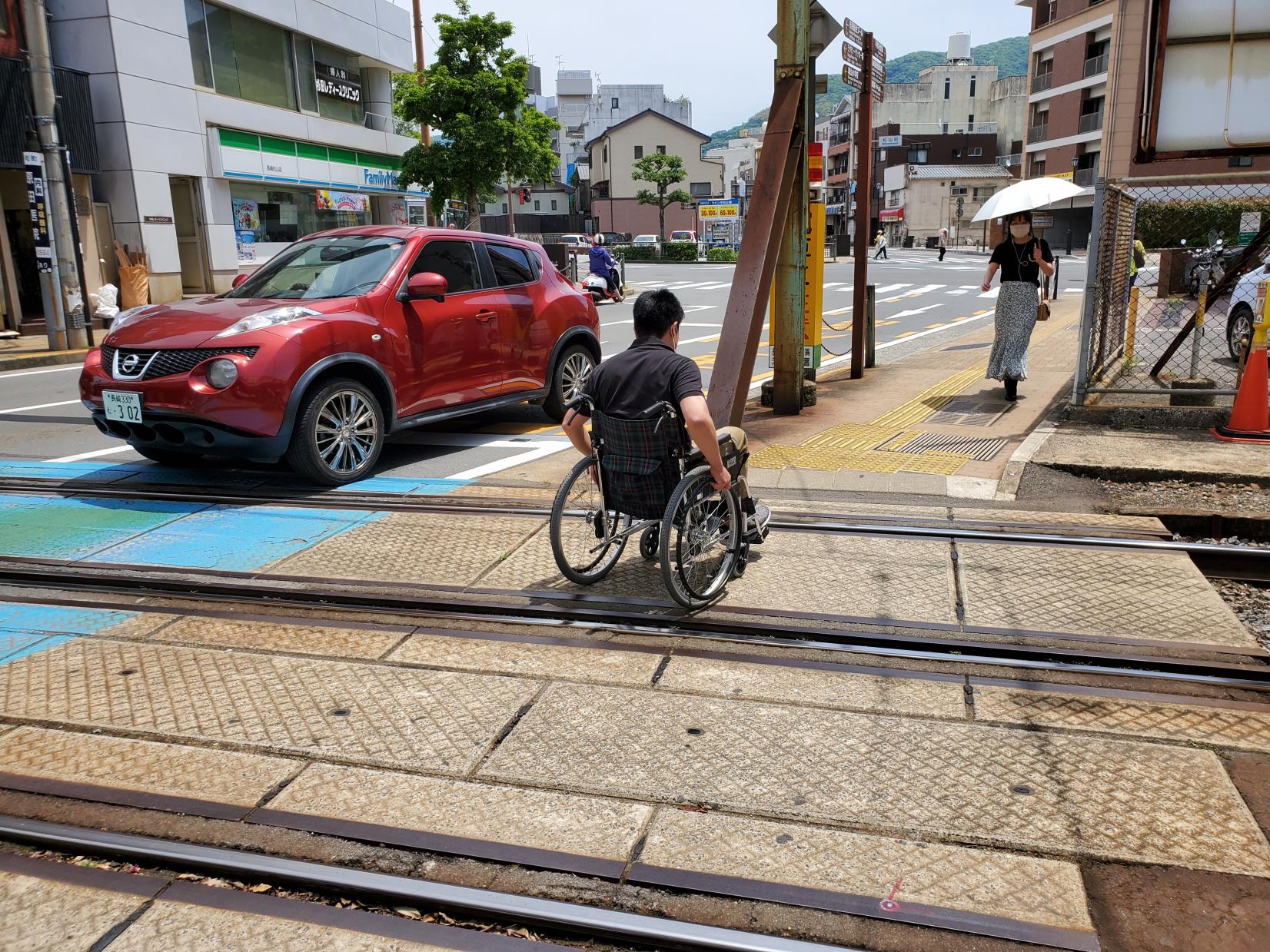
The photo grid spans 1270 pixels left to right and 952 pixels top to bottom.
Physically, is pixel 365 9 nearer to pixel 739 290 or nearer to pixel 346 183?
pixel 346 183

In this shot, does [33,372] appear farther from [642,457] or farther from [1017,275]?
[1017,275]

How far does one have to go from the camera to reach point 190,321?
645 centimetres

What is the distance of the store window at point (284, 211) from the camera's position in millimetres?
25141

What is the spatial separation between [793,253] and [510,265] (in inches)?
100

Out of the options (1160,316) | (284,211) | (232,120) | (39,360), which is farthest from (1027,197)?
(284,211)

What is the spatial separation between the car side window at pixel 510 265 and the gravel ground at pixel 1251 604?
5.77 m

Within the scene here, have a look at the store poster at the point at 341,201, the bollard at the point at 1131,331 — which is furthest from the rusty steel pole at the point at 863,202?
the store poster at the point at 341,201

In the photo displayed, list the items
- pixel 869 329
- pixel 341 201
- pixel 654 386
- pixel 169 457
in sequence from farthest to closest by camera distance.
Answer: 1. pixel 341 201
2. pixel 869 329
3. pixel 169 457
4. pixel 654 386

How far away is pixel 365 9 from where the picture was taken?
1185 inches

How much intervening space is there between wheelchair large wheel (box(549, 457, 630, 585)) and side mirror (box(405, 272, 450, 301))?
112 inches

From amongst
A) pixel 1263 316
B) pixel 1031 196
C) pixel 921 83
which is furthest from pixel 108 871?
pixel 921 83

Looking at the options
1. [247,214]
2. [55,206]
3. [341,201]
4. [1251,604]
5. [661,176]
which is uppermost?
[661,176]

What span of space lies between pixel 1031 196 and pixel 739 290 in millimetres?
3856

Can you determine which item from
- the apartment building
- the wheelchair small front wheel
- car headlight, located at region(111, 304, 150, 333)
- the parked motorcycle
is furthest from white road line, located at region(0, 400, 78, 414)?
the apartment building
